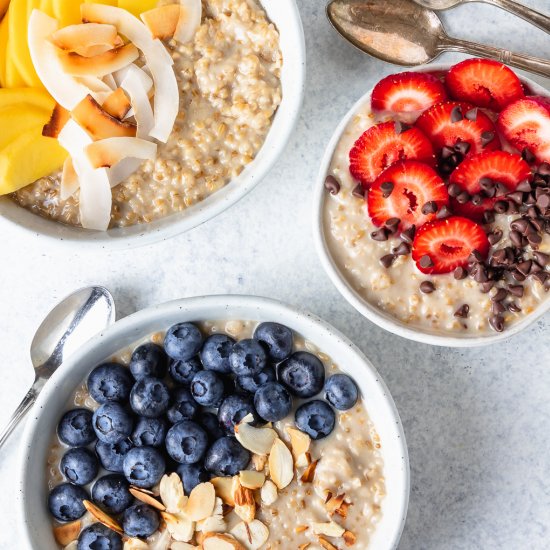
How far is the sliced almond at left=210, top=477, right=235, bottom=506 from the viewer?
1.52 meters

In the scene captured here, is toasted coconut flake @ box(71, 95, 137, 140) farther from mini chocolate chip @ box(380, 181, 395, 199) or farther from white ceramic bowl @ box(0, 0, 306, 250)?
mini chocolate chip @ box(380, 181, 395, 199)

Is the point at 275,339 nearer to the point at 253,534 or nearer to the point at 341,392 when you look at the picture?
the point at 341,392

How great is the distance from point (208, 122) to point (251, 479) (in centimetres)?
74

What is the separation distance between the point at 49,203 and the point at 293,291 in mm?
567

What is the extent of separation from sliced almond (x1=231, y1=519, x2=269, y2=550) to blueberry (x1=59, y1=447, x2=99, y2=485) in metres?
0.32

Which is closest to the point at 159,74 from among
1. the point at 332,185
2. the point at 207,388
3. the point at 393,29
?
the point at 332,185

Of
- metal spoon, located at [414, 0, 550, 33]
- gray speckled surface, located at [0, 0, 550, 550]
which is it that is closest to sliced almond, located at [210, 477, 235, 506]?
gray speckled surface, located at [0, 0, 550, 550]

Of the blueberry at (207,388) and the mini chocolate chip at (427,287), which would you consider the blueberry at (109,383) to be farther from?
the mini chocolate chip at (427,287)

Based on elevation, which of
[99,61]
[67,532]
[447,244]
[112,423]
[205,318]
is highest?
[99,61]

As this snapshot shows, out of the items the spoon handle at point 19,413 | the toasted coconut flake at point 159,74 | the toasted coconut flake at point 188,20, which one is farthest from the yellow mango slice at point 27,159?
the spoon handle at point 19,413

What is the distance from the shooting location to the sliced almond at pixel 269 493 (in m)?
1.51

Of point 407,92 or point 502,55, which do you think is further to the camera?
point 502,55

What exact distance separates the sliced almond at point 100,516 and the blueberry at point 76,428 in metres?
0.12

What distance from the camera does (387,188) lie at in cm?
151
